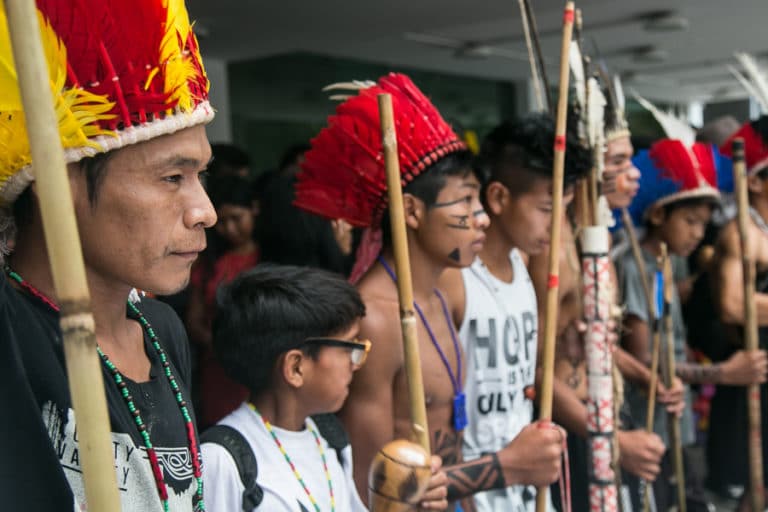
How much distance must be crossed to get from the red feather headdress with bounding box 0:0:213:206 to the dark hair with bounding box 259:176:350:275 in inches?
90.1

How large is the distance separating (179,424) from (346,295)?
2.24 ft

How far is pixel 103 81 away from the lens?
989 millimetres

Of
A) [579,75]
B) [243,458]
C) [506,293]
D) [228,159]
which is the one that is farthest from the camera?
[228,159]

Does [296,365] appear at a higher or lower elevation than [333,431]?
higher

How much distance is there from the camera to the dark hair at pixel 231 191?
3.81 meters

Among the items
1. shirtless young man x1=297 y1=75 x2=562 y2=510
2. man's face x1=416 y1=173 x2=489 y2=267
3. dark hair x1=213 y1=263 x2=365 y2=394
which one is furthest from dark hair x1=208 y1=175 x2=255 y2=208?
dark hair x1=213 y1=263 x2=365 y2=394

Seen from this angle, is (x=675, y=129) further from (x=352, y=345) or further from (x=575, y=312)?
(x=352, y=345)

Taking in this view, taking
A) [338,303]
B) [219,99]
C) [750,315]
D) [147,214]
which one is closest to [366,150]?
[338,303]

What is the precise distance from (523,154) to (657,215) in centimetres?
136

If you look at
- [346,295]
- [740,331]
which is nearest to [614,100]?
[346,295]

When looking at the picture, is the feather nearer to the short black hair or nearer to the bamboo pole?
the short black hair

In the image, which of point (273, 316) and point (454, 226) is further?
point (454, 226)

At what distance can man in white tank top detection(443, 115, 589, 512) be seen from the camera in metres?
2.21

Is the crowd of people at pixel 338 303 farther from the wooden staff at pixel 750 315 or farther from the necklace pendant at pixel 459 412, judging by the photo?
the wooden staff at pixel 750 315
